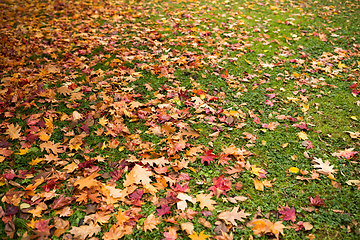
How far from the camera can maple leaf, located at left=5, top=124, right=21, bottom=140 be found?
3038mm

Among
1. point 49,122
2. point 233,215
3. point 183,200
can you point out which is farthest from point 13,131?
point 233,215

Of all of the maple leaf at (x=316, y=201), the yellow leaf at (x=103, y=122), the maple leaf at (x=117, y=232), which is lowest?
the maple leaf at (x=117, y=232)

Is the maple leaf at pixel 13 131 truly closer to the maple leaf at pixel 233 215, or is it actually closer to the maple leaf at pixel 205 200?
the maple leaf at pixel 205 200

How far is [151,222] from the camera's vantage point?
2.25 metres

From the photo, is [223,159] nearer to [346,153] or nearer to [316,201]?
[316,201]

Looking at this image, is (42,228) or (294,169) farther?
(294,169)

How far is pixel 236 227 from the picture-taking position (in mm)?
2260

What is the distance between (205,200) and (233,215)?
343 millimetres

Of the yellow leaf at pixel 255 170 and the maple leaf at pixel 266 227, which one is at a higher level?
the yellow leaf at pixel 255 170

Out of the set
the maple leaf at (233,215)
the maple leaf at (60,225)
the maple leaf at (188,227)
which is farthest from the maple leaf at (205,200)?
the maple leaf at (60,225)

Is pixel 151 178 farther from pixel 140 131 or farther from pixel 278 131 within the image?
pixel 278 131

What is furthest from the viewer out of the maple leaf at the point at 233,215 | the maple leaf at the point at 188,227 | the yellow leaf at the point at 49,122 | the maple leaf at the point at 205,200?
the yellow leaf at the point at 49,122

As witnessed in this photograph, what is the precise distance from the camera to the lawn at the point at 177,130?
2312 mm

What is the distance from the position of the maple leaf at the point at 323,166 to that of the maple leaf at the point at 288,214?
2.61ft
